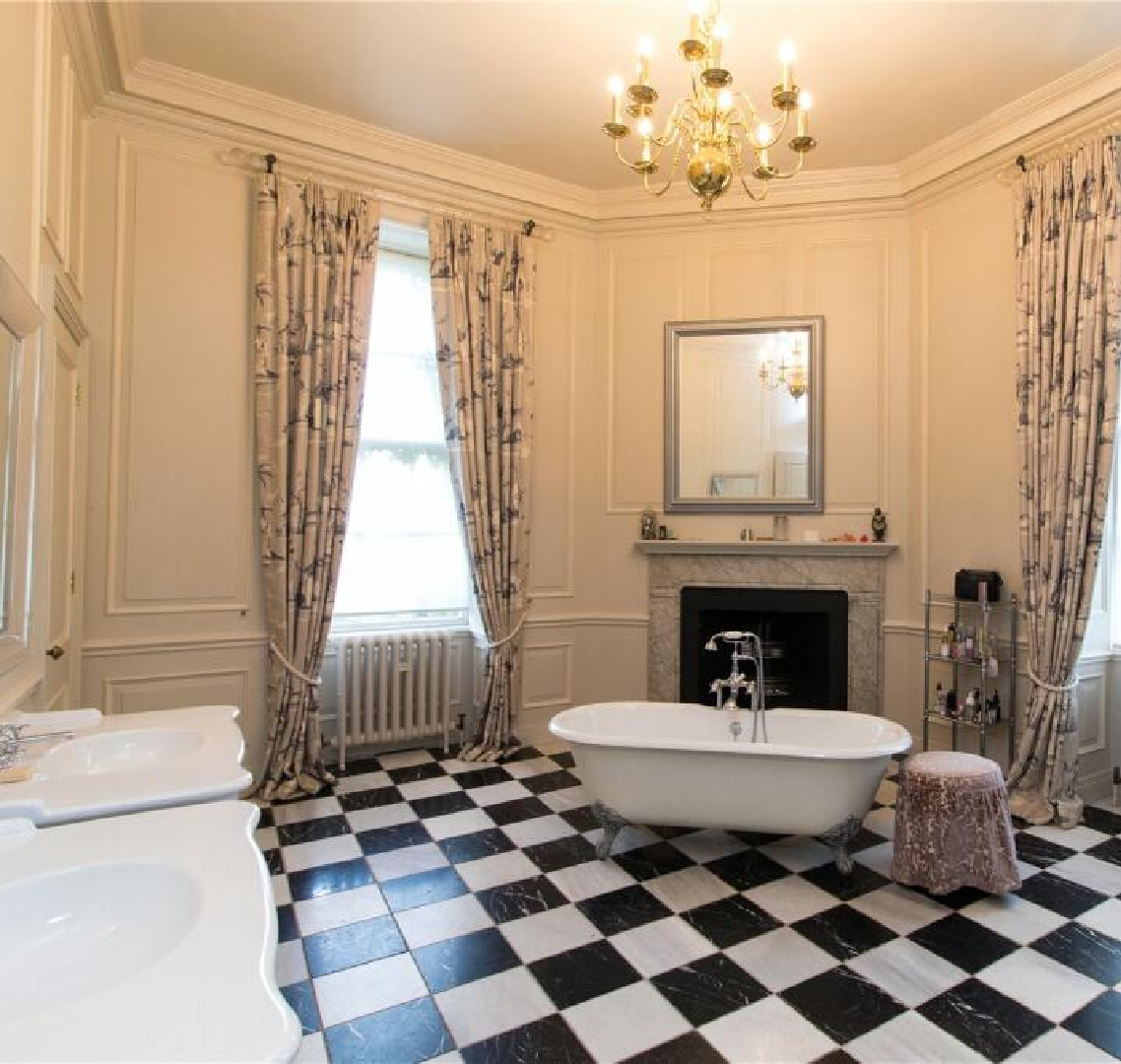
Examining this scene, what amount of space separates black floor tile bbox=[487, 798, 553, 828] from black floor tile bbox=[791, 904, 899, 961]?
4.07 ft

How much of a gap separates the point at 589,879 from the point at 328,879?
96 cm

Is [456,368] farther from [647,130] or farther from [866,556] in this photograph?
[866,556]

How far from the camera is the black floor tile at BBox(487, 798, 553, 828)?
311cm

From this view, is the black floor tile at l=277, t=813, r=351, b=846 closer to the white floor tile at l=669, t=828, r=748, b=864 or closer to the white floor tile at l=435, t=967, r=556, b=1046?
the white floor tile at l=435, t=967, r=556, b=1046

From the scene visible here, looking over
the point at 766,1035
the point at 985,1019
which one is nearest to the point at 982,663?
the point at 985,1019

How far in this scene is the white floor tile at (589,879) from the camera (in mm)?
2494

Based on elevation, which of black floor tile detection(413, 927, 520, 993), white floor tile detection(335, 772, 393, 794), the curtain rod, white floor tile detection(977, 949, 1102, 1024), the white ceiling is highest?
the white ceiling

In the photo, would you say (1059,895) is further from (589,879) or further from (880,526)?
(880,526)

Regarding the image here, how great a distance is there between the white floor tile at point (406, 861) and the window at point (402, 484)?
1.36m

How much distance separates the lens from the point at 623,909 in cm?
238

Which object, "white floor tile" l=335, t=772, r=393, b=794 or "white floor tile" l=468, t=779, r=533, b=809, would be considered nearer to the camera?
"white floor tile" l=468, t=779, r=533, b=809

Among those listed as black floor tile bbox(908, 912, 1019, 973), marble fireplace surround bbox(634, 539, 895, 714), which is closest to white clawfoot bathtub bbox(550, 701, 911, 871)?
black floor tile bbox(908, 912, 1019, 973)

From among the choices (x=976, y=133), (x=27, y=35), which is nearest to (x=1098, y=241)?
(x=976, y=133)

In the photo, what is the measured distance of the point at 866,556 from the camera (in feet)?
13.0
